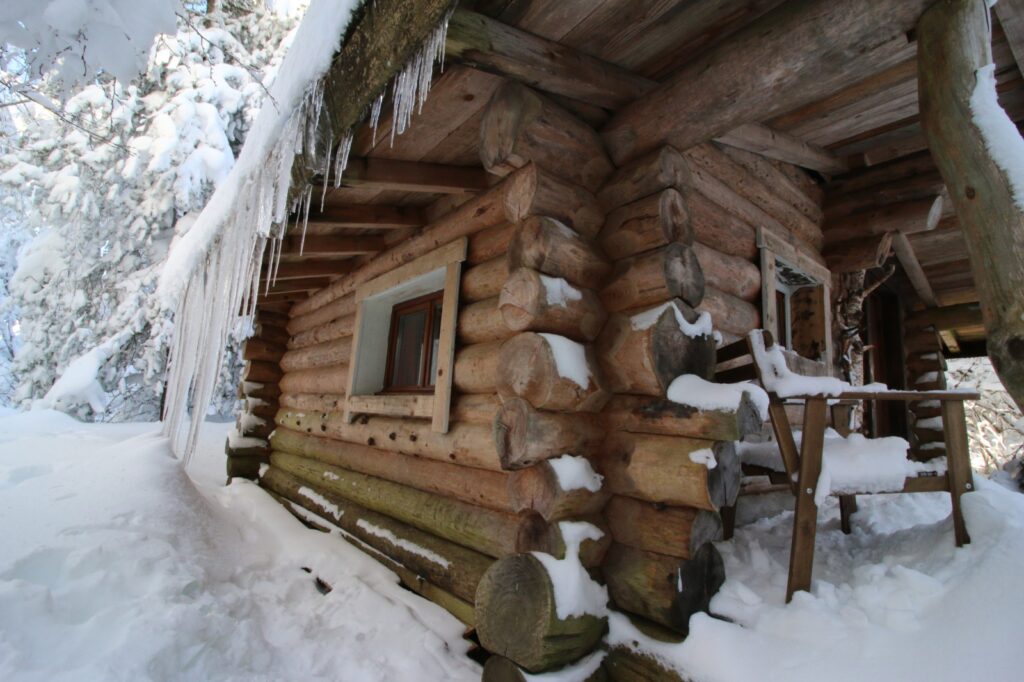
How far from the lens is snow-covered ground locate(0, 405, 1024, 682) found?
5.72 ft

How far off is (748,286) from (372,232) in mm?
3165

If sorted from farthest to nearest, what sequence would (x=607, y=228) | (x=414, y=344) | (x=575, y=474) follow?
(x=414, y=344) → (x=607, y=228) → (x=575, y=474)

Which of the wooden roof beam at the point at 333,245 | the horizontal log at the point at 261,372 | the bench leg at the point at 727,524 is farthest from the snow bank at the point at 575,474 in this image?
the horizontal log at the point at 261,372

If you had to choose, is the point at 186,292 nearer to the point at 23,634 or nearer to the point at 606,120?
the point at 23,634

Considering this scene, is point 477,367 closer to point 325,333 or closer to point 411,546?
point 411,546

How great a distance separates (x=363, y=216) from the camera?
367 cm

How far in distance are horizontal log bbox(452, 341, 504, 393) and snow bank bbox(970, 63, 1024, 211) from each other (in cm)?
213

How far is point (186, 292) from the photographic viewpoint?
4062 millimetres

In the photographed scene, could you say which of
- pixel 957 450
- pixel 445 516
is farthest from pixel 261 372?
pixel 957 450

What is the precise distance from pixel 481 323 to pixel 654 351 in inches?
46.8

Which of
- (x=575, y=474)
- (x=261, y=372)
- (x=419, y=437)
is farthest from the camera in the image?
(x=261, y=372)

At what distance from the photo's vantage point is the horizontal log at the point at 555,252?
7.70 feet

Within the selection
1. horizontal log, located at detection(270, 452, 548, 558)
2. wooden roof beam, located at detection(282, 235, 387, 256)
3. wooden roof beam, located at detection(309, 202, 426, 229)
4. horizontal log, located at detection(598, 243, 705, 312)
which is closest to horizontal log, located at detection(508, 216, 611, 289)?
horizontal log, located at detection(598, 243, 705, 312)

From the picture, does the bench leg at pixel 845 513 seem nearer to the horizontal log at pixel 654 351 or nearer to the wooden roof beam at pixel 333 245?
the horizontal log at pixel 654 351
